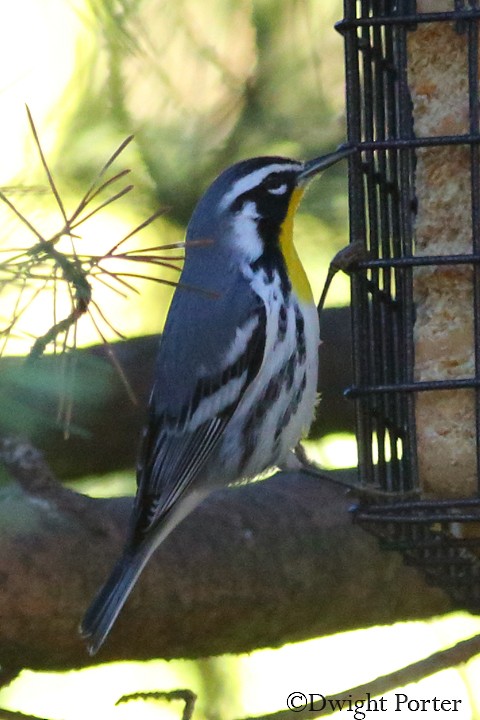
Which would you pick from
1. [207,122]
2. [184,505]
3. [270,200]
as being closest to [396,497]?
[184,505]

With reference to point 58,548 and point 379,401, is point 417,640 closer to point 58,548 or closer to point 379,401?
point 379,401

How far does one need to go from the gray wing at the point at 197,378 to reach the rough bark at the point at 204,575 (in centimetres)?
14

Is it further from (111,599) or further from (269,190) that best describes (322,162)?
(111,599)

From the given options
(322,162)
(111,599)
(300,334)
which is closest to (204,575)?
(111,599)

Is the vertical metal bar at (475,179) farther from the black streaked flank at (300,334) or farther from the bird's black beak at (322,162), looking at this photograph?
the black streaked flank at (300,334)

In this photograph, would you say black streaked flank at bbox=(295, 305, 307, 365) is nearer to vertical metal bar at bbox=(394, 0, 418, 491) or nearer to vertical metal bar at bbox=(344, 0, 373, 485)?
vertical metal bar at bbox=(344, 0, 373, 485)

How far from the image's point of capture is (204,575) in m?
2.94

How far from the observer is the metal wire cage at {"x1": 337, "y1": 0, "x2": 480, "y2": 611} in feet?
9.01

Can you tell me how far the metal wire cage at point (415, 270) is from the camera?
108 inches

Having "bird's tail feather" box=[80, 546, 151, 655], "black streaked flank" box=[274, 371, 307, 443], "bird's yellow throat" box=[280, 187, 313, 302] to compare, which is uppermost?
"bird's yellow throat" box=[280, 187, 313, 302]

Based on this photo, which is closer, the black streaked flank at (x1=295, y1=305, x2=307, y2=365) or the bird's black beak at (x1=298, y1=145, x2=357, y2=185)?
the bird's black beak at (x1=298, y1=145, x2=357, y2=185)

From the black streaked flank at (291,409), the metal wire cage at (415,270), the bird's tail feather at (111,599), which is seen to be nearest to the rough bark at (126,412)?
the bird's tail feather at (111,599)

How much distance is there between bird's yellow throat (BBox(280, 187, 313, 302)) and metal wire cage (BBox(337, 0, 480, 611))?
0.88 ft

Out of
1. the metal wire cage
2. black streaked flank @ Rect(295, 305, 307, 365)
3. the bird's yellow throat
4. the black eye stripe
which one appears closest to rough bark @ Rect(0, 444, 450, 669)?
the metal wire cage
